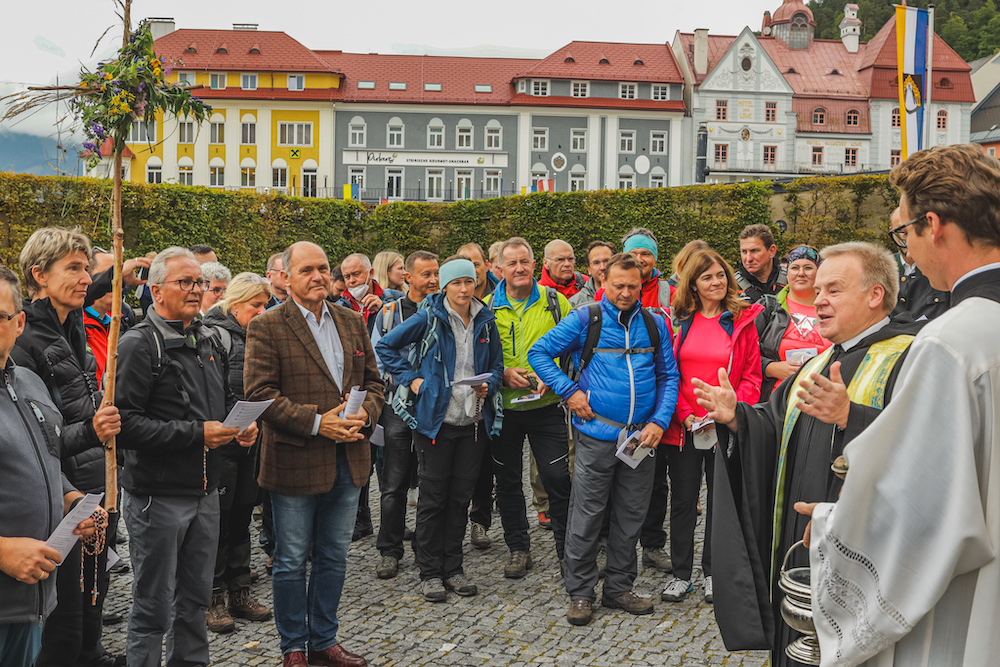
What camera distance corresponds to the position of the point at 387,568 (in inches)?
247

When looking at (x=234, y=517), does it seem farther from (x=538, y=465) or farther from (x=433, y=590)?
(x=538, y=465)

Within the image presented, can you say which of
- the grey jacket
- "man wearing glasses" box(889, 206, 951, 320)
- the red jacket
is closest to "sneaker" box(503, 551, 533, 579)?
the red jacket

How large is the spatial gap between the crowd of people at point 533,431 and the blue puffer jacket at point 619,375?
2cm

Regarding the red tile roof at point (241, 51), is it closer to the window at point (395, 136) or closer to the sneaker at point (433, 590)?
the window at point (395, 136)

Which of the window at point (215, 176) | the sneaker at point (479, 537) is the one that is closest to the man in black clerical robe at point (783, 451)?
the sneaker at point (479, 537)

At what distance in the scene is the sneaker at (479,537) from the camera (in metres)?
7.03

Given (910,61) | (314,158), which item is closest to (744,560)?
(910,61)

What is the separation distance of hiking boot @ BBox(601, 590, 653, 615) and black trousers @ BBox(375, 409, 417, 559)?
1.70m

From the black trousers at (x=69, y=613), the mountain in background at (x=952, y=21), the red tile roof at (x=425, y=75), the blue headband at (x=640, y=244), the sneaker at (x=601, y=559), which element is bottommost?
the sneaker at (x=601, y=559)

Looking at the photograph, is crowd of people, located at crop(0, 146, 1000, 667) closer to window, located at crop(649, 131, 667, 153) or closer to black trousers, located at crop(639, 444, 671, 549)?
black trousers, located at crop(639, 444, 671, 549)

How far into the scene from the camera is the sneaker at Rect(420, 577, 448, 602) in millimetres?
5785

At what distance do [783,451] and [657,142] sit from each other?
57000 mm

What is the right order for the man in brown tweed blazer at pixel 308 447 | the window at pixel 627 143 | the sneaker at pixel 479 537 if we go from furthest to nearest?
the window at pixel 627 143 → the sneaker at pixel 479 537 → the man in brown tweed blazer at pixel 308 447

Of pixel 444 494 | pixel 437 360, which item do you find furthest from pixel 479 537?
pixel 437 360
